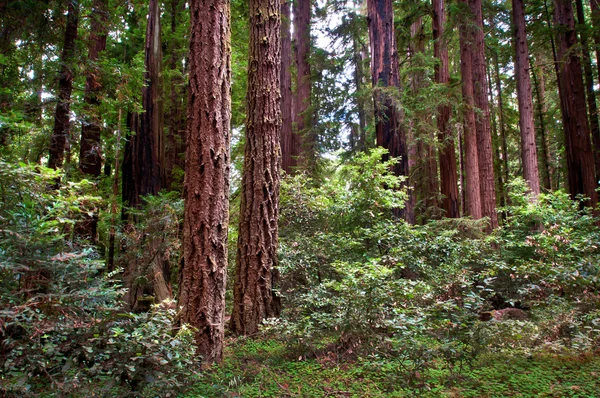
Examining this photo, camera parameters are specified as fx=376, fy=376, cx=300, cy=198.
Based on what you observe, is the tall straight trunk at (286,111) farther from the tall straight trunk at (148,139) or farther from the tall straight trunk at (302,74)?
the tall straight trunk at (148,139)

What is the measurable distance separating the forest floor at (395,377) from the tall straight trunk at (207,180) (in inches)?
23.4

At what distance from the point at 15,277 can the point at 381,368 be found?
338 centimetres

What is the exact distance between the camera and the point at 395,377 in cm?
330

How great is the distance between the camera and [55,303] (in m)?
2.97

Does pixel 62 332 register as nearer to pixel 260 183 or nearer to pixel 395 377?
pixel 395 377

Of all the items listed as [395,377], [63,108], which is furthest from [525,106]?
[63,108]

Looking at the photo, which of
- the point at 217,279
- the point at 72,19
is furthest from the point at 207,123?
the point at 72,19

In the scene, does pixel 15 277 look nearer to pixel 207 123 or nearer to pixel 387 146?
pixel 207 123

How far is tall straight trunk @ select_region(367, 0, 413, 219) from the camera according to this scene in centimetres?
840

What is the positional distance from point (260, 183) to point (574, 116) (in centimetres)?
1249

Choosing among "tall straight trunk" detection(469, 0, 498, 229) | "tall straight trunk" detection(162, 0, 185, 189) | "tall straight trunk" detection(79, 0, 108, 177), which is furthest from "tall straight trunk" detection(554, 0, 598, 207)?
"tall straight trunk" detection(79, 0, 108, 177)

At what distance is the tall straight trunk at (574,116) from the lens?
12453mm

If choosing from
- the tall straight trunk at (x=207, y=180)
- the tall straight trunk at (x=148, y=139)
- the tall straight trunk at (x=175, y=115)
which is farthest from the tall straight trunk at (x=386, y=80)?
the tall straight trunk at (x=175, y=115)

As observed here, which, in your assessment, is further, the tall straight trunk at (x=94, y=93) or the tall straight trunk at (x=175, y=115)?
the tall straight trunk at (x=175, y=115)
